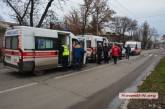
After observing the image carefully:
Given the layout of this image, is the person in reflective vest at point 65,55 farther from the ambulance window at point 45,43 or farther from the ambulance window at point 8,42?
the ambulance window at point 8,42

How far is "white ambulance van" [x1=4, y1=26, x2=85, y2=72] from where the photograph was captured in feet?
48.0

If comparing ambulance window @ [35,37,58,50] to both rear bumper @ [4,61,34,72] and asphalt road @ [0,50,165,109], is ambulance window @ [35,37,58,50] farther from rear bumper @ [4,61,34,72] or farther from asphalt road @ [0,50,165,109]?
asphalt road @ [0,50,165,109]

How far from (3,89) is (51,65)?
A: 5801 mm

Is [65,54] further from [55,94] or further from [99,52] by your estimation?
[99,52]

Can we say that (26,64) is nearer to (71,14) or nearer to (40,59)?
(40,59)

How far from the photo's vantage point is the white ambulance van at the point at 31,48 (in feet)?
48.0

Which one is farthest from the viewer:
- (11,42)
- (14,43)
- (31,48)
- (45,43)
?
→ (45,43)

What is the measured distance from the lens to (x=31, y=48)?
15.0 meters

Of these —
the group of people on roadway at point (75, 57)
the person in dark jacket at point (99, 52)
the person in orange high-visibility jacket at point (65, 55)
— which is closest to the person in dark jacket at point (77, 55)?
the group of people on roadway at point (75, 57)

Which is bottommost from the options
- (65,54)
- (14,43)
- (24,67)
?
(24,67)

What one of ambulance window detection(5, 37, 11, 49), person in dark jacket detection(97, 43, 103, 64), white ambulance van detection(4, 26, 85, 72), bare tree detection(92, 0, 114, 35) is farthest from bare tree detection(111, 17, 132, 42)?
ambulance window detection(5, 37, 11, 49)

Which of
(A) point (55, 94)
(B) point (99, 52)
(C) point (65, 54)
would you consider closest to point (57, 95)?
(A) point (55, 94)

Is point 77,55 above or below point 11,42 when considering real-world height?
below

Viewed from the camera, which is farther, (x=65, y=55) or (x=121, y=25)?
(x=121, y=25)
